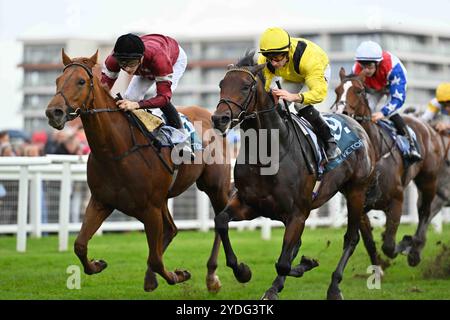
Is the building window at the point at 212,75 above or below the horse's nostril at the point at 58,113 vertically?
below

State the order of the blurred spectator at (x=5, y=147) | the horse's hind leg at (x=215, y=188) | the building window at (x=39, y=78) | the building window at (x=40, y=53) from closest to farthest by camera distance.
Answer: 1. the horse's hind leg at (x=215, y=188)
2. the blurred spectator at (x=5, y=147)
3. the building window at (x=39, y=78)
4. the building window at (x=40, y=53)

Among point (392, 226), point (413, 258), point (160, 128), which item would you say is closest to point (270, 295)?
point (160, 128)

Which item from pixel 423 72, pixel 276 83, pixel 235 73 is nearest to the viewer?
pixel 235 73

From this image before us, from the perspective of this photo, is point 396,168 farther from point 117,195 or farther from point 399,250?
point 117,195

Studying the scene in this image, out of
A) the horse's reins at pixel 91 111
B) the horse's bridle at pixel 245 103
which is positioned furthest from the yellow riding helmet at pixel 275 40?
the horse's reins at pixel 91 111

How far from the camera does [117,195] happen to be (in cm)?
693

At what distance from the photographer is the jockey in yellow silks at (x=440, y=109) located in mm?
10859

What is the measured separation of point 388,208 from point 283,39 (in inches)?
120

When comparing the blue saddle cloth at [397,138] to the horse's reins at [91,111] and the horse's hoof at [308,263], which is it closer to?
Result: the horse's hoof at [308,263]

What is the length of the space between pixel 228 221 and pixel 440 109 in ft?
17.8

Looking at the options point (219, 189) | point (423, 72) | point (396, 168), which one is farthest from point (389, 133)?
point (423, 72)

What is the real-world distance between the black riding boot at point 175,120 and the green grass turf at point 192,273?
47.0 inches

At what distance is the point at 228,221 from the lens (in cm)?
688

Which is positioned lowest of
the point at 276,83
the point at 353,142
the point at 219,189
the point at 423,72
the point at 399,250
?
the point at 423,72
